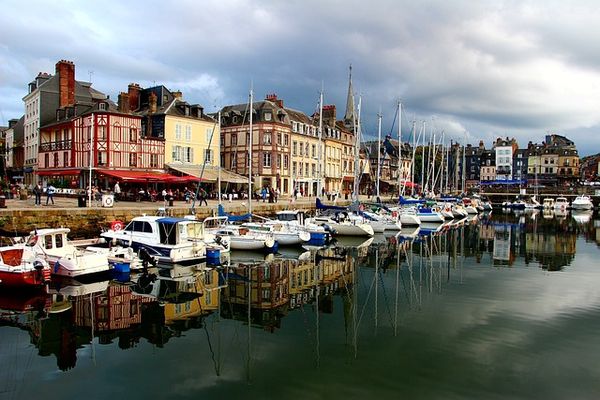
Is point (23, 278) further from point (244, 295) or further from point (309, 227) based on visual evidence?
point (309, 227)

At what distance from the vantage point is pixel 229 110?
49.8 meters

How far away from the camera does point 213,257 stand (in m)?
19.5

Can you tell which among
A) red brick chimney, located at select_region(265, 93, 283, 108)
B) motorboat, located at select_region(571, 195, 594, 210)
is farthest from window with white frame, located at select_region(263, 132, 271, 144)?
motorboat, located at select_region(571, 195, 594, 210)

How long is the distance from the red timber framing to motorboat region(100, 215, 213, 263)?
17.7 metres

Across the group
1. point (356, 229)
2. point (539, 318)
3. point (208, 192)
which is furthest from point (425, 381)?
point (208, 192)

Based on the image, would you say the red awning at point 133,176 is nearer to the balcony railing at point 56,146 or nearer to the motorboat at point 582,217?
the balcony railing at point 56,146

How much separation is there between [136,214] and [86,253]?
32.7 ft

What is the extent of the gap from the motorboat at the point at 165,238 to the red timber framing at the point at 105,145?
1771cm

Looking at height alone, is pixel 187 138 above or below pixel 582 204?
above

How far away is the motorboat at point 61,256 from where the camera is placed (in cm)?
1544

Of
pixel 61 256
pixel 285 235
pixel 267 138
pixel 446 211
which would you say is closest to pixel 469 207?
pixel 446 211

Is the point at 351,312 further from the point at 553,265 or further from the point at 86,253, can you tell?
the point at 553,265

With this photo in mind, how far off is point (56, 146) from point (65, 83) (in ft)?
20.4

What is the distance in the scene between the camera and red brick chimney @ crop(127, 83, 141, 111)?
42.0 meters
